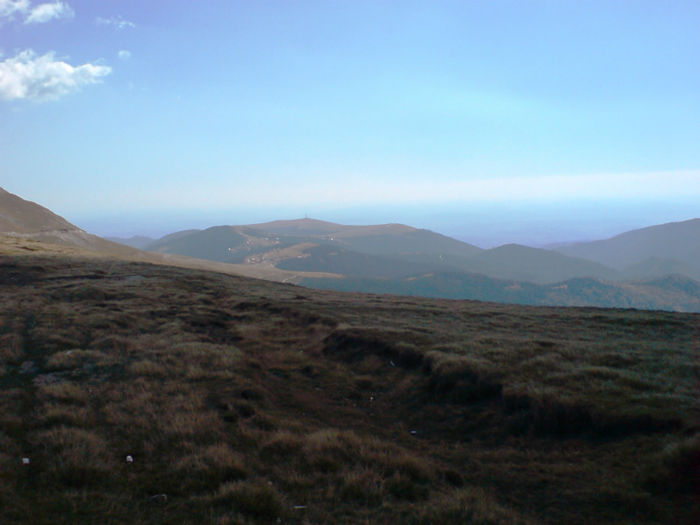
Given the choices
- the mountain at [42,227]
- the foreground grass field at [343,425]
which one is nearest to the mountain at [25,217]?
the mountain at [42,227]

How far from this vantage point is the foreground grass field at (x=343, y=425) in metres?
6.55

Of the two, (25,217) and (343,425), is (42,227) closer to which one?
(25,217)

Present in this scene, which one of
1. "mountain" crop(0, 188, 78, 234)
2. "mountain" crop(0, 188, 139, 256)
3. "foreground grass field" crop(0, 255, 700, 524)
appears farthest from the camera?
"mountain" crop(0, 188, 78, 234)

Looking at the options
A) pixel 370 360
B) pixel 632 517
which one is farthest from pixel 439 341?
pixel 632 517

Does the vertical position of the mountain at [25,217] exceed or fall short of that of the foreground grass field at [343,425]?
it exceeds it

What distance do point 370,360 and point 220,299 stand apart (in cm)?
1838

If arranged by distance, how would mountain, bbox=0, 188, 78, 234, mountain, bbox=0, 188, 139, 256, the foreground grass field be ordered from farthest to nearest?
1. mountain, bbox=0, 188, 78, 234
2. mountain, bbox=0, 188, 139, 256
3. the foreground grass field

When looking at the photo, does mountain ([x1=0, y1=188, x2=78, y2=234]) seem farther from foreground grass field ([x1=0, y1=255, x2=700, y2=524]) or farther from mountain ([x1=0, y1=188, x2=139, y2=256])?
foreground grass field ([x1=0, y1=255, x2=700, y2=524])

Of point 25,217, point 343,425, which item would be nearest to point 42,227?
point 25,217

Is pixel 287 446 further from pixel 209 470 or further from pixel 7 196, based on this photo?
pixel 7 196

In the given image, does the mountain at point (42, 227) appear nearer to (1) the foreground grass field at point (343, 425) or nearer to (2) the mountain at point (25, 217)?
→ (2) the mountain at point (25, 217)

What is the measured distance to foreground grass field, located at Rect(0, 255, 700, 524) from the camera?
21.5 ft

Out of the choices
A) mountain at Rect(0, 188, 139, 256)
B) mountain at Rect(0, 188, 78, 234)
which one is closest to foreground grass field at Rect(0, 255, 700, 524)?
mountain at Rect(0, 188, 139, 256)

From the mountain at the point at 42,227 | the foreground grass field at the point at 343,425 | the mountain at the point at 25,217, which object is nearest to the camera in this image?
the foreground grass field at the point at 343,425
